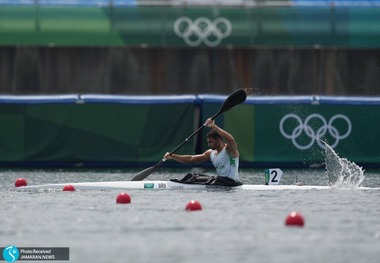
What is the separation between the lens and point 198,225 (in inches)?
666

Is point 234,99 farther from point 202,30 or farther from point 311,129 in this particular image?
point 202,30

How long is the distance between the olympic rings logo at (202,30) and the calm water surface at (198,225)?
11779mm

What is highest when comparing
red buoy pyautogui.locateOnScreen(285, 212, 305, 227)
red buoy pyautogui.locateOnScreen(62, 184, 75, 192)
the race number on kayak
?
red buoy pyautogui.locateOnScreen(285, 212, 305, 227)

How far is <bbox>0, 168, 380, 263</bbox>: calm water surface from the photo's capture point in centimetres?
1439

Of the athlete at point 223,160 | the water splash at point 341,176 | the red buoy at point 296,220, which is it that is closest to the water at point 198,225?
the red buoy at point 296,220

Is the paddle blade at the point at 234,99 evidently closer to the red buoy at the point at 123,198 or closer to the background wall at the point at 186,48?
the red buoy at the point at 123,198

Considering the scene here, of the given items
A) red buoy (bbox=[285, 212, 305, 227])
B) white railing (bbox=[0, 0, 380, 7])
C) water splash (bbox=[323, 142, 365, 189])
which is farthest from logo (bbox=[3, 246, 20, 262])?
white railing (bbox=[0, 0, 380, 7])

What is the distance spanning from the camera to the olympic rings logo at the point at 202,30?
→ 34.2 meters

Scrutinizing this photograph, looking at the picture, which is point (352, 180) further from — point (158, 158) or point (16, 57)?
point (16, 57)

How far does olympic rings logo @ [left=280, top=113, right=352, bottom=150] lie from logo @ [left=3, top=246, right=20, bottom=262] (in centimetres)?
1556

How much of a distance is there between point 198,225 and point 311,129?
13.1m

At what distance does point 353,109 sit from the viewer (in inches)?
1182

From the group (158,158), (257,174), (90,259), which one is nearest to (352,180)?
(257,174)

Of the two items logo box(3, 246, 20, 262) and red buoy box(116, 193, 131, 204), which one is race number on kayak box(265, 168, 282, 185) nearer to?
red buoy box(116, 193, 131, 204)
